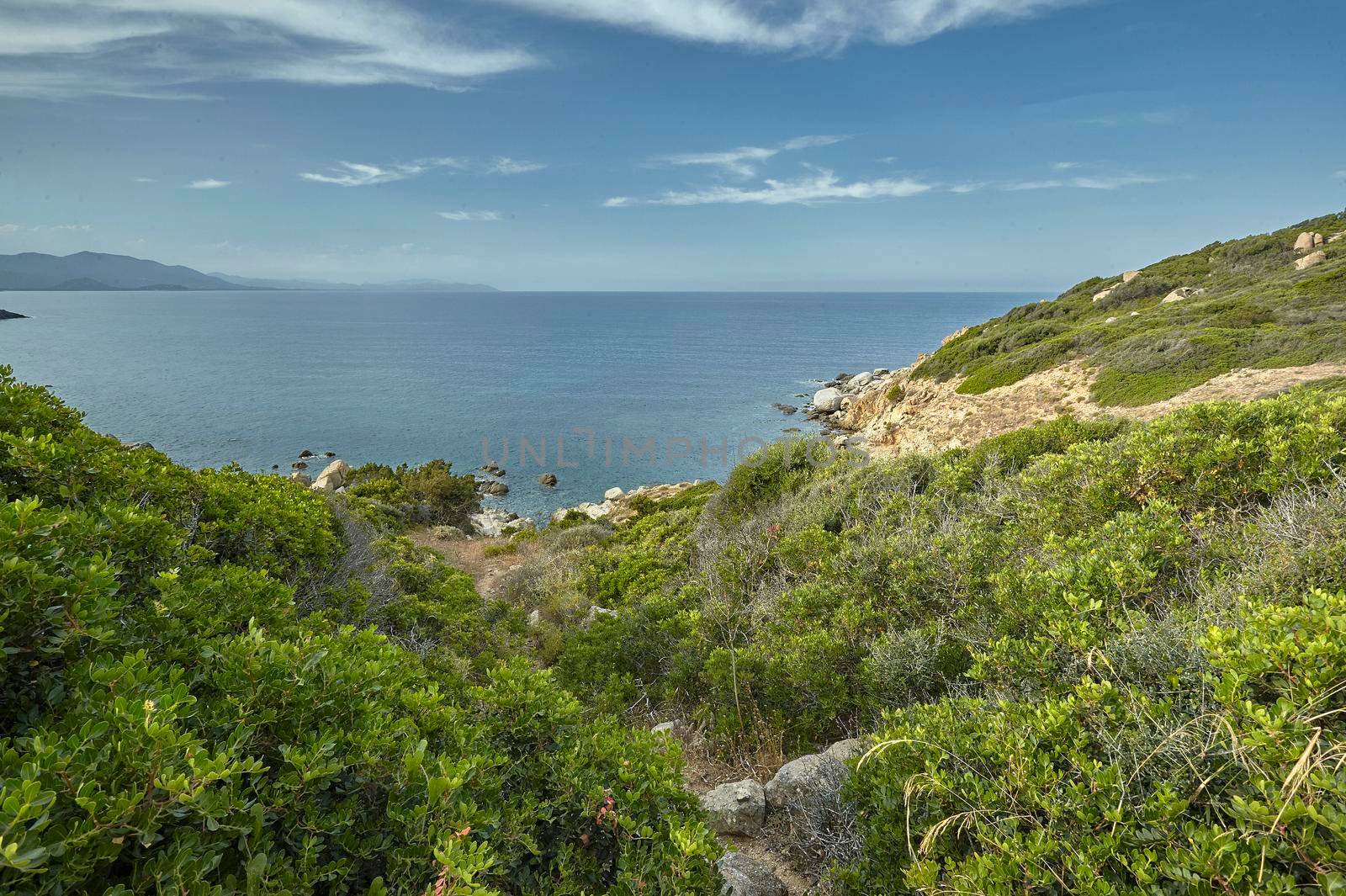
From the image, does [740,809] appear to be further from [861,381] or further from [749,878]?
[861,381]

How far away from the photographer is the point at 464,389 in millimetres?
58750

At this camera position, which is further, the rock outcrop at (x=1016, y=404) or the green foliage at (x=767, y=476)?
the rock outcrop at (x=1016, y=404)

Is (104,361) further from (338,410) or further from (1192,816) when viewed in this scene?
(1192,816)

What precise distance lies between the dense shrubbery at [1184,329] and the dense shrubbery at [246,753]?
2477 cm

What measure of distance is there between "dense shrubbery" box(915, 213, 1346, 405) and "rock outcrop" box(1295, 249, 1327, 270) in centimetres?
52

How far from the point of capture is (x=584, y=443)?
41844 millimetres

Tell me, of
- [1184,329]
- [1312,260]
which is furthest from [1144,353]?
[1312,260]

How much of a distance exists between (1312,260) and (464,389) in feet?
212

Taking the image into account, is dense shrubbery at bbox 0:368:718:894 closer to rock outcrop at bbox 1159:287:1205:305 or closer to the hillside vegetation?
the hillside vegetation

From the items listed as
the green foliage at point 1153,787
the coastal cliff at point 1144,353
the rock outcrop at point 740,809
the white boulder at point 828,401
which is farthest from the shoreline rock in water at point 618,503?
the green foliage at point 1153,787

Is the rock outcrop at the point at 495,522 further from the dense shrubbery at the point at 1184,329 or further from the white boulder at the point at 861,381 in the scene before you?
the white boulder at the point at 861,381

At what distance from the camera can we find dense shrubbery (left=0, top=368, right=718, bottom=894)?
156cm

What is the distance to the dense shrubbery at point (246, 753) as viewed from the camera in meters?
1.56

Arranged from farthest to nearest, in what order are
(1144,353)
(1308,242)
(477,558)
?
1. (1308,242)
2. (1144,353)
3. (477,558)
